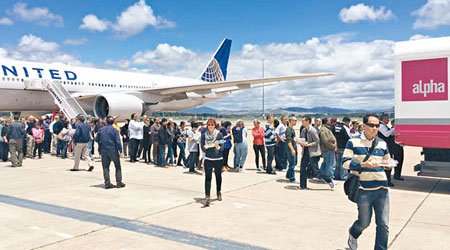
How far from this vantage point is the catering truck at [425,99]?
7438 millimetres

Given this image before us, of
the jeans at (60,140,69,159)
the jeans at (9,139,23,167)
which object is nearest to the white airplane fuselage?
the jeans at (60,140,69,159)

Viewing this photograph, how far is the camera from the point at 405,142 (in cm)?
793

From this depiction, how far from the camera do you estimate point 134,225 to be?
5496 mm

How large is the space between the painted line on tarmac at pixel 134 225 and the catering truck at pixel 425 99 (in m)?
5.09

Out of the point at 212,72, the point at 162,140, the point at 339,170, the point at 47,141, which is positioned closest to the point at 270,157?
the point at 339,170

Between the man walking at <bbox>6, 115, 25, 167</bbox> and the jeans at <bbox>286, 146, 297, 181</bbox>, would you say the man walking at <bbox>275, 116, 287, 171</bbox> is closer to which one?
the jeans at <bbox>286, 146, 297, 181</bbox>

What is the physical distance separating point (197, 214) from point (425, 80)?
5454 millimetres

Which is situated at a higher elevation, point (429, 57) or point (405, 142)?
point (429, 57)

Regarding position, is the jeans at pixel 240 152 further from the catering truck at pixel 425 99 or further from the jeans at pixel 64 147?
the jeans at pixel 64 147

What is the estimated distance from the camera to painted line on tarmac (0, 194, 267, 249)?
4742 millimetres

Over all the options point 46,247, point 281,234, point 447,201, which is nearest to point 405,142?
point 447,201

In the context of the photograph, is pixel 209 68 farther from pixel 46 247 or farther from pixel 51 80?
pixel 46 247

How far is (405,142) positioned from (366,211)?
4612 millimetres

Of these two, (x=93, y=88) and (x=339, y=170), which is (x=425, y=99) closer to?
(x=339, y=170)
